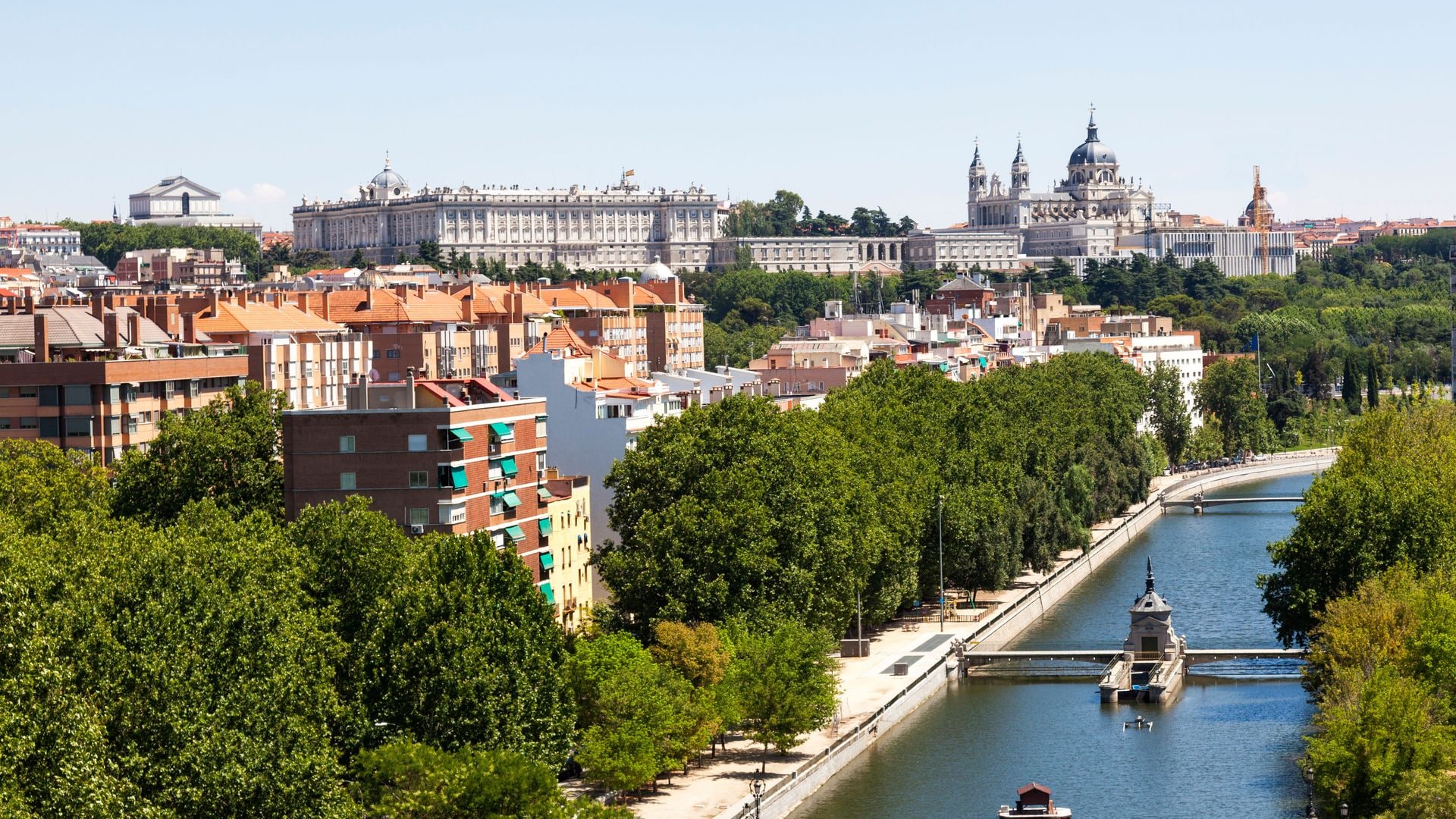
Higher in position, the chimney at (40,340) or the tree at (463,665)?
the chimney at (40,340)

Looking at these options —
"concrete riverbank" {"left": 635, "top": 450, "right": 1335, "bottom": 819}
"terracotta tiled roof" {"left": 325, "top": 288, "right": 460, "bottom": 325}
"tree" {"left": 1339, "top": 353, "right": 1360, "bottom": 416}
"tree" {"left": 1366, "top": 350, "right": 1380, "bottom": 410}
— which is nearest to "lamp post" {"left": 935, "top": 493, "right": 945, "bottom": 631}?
"concrete riverbank" {"left": 635, "top": 450, "right": 1335, "bottom": 819}

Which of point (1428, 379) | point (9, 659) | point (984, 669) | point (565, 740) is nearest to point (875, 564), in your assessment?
point (984, 669)

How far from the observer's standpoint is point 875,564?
48.5m

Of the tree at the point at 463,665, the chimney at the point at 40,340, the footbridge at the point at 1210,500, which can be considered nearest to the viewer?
the tree at the point at 463,665

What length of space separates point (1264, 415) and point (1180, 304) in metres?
51.0

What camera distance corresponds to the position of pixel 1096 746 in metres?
41.8

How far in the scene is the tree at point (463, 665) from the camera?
3162cm

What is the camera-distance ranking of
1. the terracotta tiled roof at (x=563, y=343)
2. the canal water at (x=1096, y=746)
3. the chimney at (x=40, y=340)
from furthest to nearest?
the terracotta tiled roof at (x=563, y=343), the chimney at (x=40, y=340), the canal water at (x=1096, y=746)

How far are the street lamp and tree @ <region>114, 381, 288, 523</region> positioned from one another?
652 inches

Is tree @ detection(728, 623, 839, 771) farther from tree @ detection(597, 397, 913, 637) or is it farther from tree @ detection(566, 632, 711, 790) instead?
tree @ detection(597, 397, 913, 637)

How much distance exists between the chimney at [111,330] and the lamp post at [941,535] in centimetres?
1766

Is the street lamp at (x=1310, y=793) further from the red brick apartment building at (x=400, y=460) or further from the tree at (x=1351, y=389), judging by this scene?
the tree at (x=1351, y=389)

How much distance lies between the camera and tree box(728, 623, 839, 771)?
38688 millimetres

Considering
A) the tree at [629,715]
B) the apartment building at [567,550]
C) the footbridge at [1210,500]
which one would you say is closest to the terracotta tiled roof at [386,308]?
the footbridge at [1210,500]
